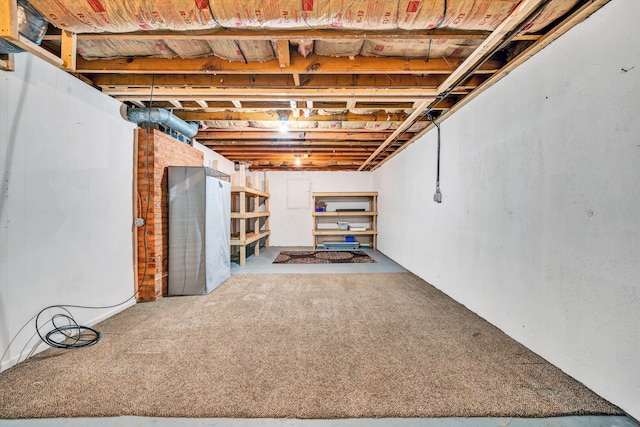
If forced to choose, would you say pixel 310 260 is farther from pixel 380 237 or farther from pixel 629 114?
pixel 629 114

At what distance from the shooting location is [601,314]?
1.37 m

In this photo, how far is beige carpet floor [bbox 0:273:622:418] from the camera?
130cm

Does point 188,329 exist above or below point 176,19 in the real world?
below

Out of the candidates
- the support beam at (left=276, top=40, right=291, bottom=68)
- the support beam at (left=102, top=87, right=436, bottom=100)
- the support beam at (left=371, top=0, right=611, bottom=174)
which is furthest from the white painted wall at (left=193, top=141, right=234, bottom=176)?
the support beam at (left=371, top=0, right=611, bottom=174)

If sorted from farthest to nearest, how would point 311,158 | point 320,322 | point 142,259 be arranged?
point 311,158, point 142,259, point 320,322

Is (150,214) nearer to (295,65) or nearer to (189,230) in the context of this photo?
(189,230)

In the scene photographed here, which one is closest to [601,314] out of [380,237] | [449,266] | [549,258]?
[549,258]

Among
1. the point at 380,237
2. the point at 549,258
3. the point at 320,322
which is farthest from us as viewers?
the point at 380,237

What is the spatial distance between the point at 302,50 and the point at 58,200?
2251mm

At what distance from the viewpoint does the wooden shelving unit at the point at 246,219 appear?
443 centimetres

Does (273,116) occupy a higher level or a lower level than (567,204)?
higher

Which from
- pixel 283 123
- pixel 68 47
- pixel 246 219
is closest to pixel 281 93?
pixel 283 123

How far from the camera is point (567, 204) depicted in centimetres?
157

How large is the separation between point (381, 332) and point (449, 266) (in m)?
1.44
